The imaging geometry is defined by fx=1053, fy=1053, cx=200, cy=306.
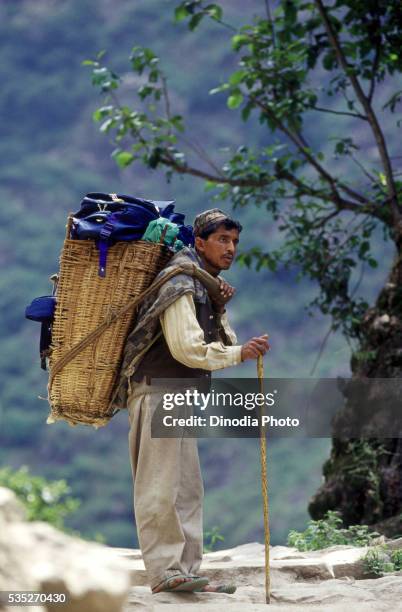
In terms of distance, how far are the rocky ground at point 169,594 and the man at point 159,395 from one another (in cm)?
19

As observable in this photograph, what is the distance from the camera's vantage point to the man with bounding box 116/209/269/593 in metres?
4.26

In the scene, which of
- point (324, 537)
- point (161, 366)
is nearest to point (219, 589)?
point (161, 366)

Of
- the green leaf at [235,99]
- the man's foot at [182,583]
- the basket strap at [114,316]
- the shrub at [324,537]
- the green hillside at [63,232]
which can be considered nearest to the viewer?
the man's foot at [182,583]

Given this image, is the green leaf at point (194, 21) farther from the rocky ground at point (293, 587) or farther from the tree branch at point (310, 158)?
the rocky ground at point (293, 587)

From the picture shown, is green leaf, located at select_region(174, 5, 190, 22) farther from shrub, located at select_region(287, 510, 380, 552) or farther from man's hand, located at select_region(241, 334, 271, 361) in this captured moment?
man's hand, located at select_region(241, 334, 271, 361)

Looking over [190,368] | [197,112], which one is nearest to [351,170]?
[197,112]

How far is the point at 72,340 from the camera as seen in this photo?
4.48 meters

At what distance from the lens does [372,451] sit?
7.54m

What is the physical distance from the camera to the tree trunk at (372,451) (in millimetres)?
7414

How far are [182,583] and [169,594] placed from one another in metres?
0.07

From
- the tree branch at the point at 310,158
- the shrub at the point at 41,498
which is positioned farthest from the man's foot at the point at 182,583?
the shrub at the point at 41,498

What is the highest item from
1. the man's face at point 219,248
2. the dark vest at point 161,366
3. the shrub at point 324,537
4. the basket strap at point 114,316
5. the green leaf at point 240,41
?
the green leaf at point 240,41

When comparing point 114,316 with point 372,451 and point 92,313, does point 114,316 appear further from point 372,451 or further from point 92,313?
point 372,451

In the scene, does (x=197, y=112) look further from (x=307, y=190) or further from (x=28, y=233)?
(x=307, y=190)
